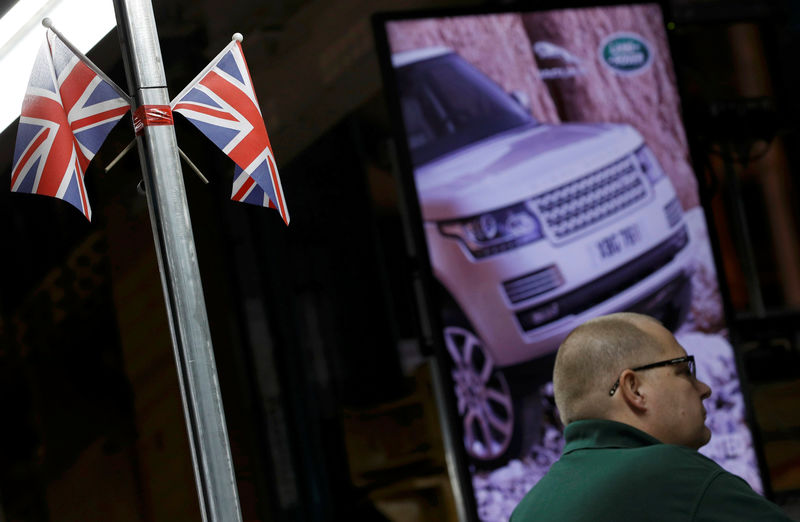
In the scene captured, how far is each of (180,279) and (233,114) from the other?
1.14 feet

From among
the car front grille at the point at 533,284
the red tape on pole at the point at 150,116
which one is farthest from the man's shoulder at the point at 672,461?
the car front grille at the point at 533,284

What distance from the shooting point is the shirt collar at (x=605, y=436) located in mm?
1646

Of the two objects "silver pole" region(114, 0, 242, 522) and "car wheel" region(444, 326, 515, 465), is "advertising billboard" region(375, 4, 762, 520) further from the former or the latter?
"silver pole" region(114, 0, 242, 522)

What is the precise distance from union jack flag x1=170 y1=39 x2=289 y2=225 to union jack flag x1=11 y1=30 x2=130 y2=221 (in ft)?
0.38

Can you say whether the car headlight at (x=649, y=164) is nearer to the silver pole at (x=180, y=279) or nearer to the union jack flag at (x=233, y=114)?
the union jack flag at (x=233, y=114)

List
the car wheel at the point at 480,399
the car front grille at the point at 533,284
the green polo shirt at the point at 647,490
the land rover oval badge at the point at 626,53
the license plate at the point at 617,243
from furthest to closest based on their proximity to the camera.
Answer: the land rover oval badge at the point at 626,53
the license plate at the point at 617,243
the car front grille at the point at 533,284
the car wheel at the point at 480,399
the green polo shirt at the point at 647,490

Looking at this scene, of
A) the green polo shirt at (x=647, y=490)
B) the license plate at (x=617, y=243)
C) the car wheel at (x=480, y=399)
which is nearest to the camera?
the green polo shirt at (x=647, y=490)

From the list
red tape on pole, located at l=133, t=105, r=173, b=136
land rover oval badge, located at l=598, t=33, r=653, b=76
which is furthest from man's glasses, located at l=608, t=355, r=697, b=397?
land rover oval badge, located at l=598, t=33, r=653, b=76

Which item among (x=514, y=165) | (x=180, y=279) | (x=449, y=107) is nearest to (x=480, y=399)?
(x=514, y=165)

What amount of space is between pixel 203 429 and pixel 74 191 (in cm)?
45

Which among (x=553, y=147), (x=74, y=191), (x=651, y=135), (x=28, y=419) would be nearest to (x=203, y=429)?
(x=74, y=191)

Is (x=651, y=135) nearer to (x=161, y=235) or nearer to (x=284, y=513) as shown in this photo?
(x=284, y=513)

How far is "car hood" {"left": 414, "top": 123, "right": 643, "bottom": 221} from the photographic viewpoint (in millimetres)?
3230

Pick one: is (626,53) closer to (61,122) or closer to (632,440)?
(632,440)
